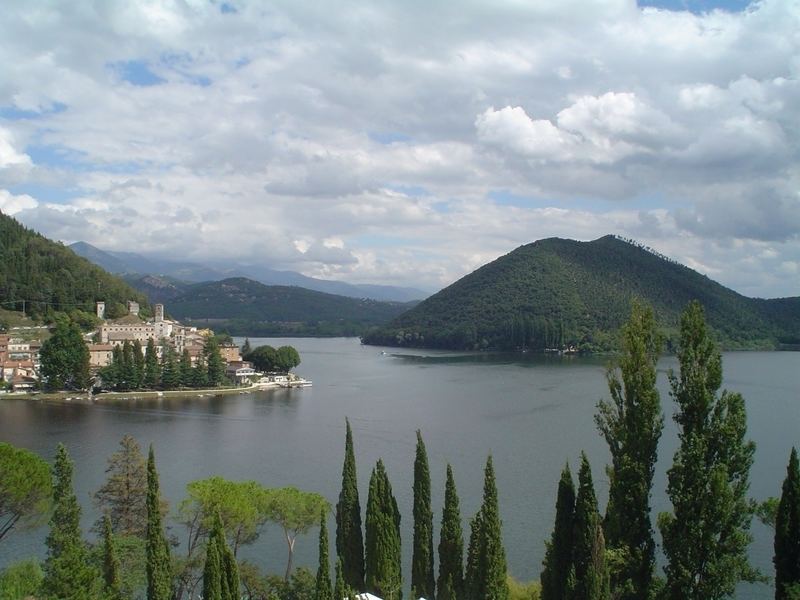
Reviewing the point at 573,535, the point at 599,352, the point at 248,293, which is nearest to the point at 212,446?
the point at 573,535

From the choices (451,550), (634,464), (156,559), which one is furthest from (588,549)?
(156,559)

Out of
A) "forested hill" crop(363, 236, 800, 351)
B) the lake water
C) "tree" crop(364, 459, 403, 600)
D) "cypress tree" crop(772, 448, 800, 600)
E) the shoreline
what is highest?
"forested hill" crop(363, 236, 800, 351)

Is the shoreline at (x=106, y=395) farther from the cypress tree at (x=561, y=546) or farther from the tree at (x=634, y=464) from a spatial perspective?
the tree at (x=634, y=464)

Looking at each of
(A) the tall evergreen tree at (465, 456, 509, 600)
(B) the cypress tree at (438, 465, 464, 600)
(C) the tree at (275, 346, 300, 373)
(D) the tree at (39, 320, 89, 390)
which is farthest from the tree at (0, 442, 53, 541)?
(C) the tree at (275, 346, 300, 373)

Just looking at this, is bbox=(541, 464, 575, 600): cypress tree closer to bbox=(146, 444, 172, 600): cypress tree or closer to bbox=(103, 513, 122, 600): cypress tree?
bbox=(146, 444, 172, 600): cypress tree

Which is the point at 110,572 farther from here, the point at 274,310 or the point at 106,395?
the point at 274,310

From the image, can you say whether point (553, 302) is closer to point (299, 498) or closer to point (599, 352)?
point (599, 352)
